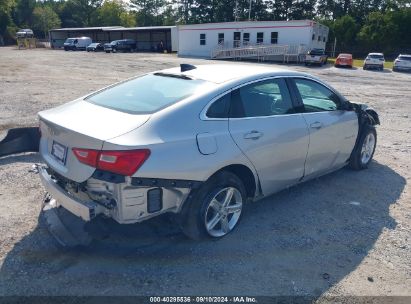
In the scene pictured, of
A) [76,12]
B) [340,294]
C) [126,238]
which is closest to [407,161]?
[340,294]

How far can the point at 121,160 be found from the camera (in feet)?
9.36

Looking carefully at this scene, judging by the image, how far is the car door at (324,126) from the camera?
14.3 ft

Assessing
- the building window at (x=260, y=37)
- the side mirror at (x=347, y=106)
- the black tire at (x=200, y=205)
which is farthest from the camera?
the building window at (x=260, y=37)

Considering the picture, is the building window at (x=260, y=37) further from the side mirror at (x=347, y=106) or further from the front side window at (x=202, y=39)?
the side mirror at (x=347, y=106)

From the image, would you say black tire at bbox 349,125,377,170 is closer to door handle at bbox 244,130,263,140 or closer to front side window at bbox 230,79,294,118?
front side window at bbox 230,79,294,118

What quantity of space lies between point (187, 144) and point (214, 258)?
1101 mm

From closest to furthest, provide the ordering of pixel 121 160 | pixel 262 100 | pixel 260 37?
pixel 121 160, pixel 262 100, pixel 260 37

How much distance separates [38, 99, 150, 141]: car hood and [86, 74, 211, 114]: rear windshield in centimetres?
11

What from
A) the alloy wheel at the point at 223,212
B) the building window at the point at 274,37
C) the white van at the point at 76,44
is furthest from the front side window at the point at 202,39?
the alloy wheel at the point at 223,212

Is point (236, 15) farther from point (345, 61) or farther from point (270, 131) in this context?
point (270, 131)

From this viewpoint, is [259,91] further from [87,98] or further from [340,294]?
[340,294]

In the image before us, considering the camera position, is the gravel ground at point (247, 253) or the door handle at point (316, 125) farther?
the door handle at point (316, 125)

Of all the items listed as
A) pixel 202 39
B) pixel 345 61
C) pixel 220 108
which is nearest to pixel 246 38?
pixel 202 39

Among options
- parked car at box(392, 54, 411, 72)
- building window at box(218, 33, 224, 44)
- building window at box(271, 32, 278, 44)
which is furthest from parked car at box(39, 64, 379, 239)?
building window at box(218, 33, 224, 44)
